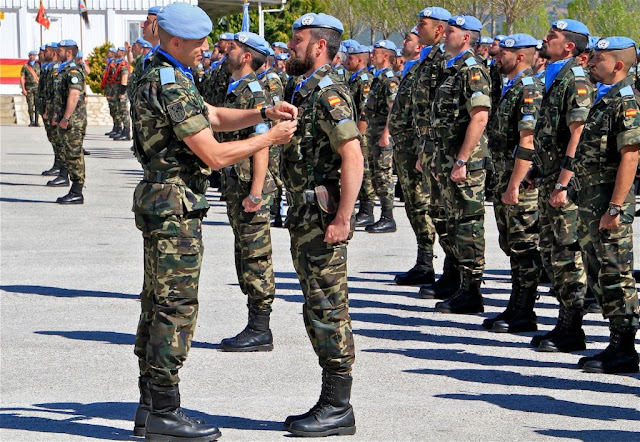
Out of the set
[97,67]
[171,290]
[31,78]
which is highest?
[171,290]

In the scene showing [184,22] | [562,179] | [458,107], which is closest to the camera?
[184,22]

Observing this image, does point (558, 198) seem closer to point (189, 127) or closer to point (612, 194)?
point (612, 194)

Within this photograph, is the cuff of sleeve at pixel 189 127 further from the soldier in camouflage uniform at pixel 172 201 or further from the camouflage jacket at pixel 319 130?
the camouflage jacket at pixel 319 130

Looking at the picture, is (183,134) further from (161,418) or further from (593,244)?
(593,244)

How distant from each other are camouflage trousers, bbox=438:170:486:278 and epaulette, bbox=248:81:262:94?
5.82 ft

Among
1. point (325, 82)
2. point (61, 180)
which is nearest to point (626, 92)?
point (325, 82)

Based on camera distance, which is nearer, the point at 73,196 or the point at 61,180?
the point at 73,196

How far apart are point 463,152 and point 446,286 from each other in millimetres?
1648

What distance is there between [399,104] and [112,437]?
660 cm

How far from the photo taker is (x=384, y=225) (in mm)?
14117

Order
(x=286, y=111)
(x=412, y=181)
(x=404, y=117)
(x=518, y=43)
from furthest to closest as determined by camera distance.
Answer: (x=404, y=117) < (x=412, y=181) < (x=518, y=43) < (x=286, y=111)

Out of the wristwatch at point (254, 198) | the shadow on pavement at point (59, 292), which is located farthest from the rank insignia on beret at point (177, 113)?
the shadow on pavement at point (59, 292)

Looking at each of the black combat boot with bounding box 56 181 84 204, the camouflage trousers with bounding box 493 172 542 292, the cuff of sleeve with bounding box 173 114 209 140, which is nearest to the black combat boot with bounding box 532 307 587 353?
the camouflage trousers with bounding box 493 172 542 292

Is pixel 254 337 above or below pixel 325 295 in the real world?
below
